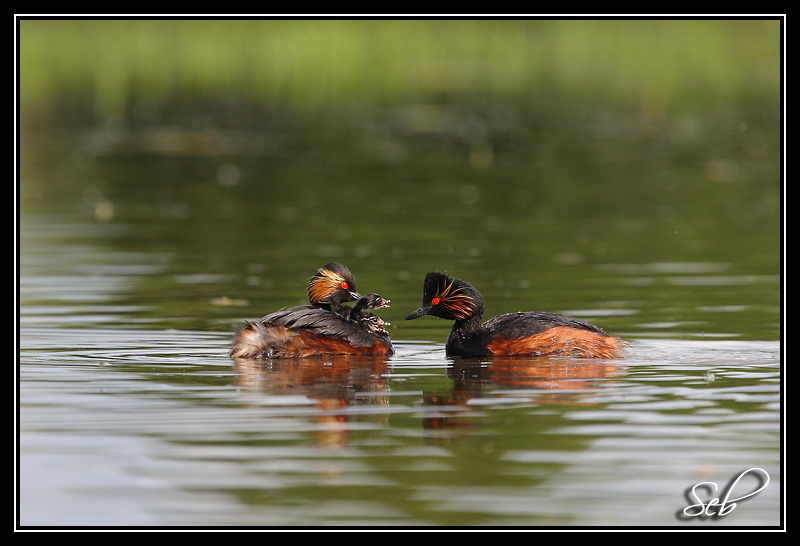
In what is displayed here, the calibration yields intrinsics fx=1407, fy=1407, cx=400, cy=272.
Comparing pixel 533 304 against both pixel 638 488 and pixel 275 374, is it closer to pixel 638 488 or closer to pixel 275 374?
pixel 275 374

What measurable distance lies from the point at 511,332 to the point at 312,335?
1.53m

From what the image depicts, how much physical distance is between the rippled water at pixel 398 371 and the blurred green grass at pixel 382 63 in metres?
13.0

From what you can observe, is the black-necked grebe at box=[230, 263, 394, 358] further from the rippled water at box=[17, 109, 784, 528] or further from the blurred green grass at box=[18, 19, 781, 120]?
the blurred green grass at box=[18, 19, 781, 120]

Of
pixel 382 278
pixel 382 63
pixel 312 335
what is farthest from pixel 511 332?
pixel 382 63

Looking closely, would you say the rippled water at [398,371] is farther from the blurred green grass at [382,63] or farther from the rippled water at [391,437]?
the blurred green grass at [382,63]

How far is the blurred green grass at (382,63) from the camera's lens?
34.6 metres

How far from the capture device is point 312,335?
10523mm

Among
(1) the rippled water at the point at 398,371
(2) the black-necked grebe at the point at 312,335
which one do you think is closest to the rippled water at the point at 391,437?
(1) the rippled water at the point at 398,371

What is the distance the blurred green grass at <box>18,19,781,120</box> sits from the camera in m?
34.6

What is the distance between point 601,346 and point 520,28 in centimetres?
3051

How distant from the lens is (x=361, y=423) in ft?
26.9

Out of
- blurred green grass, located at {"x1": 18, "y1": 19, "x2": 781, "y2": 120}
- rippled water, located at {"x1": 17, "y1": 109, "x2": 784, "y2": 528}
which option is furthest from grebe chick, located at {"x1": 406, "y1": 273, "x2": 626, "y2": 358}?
blurred green grass, located at {"x1": 18, "y1": 19, "x2": 781, "y2": 120}

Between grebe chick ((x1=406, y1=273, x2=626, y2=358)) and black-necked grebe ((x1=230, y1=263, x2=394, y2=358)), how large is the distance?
46 centimetres
